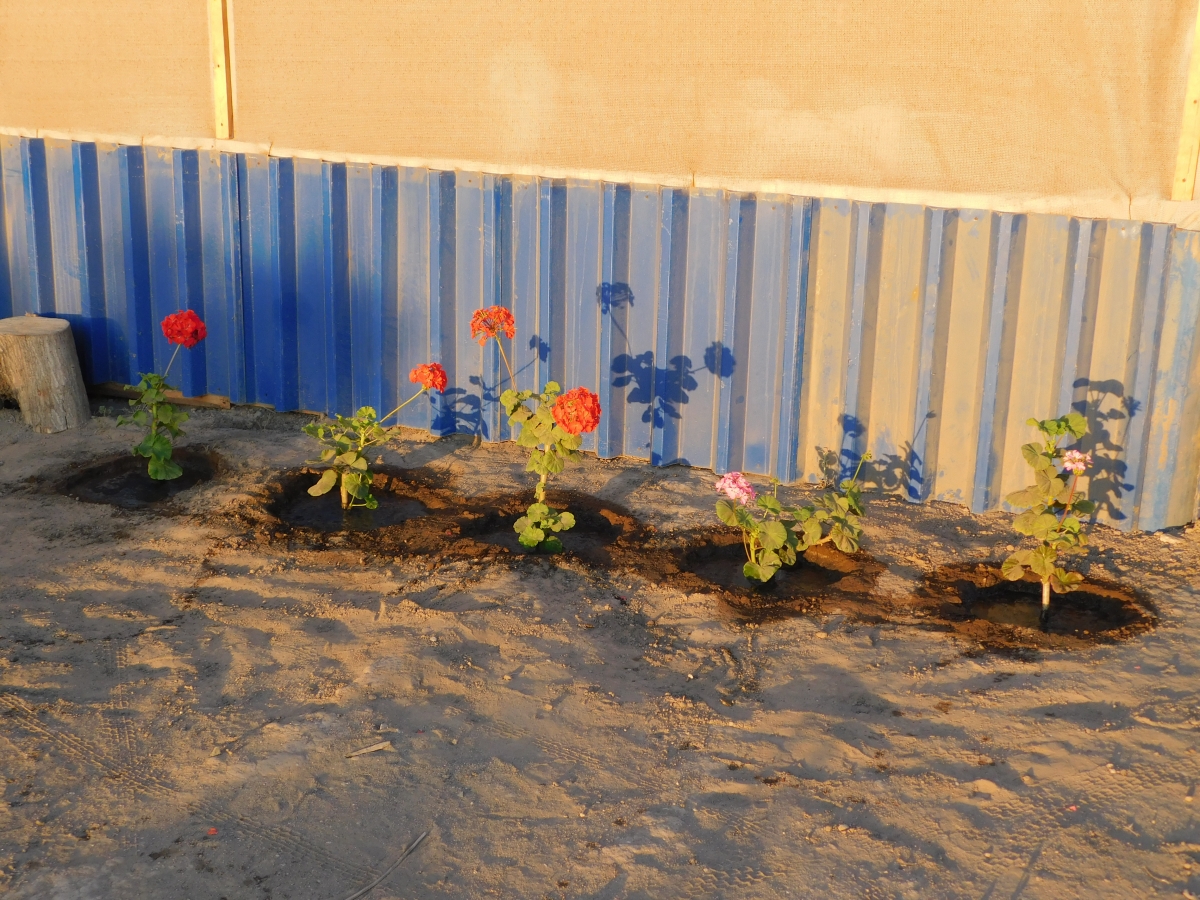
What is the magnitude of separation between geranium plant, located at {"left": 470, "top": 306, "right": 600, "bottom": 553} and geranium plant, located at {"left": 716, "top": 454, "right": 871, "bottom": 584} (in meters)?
0.70

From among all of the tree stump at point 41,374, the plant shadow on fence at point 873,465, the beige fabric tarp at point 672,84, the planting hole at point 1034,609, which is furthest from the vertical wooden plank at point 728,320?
the tree stump at point 41,374

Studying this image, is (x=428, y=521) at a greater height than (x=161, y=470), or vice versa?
(x=161, y=470)

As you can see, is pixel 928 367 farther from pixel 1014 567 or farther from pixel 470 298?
pixel 470 298

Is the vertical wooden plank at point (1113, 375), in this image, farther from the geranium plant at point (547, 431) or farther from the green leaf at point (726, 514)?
the geranium plant at point (547, 431)

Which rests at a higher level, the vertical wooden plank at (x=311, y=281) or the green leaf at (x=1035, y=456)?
the vertical wooden plank at (x=311, y=281)

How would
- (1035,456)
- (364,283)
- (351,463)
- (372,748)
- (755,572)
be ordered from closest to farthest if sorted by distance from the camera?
(372,748) → (1035,456) → (755,572) → (351,463) → (364,283)

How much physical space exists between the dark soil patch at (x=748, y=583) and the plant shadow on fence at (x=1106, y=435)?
1154 mm

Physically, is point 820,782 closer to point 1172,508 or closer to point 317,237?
point 1172,508

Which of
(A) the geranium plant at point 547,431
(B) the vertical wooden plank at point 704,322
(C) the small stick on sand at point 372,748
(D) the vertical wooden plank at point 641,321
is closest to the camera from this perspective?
(C) the small stick on sand at point 372,748

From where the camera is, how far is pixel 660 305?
21.6 feet

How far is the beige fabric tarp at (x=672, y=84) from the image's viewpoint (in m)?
5.68

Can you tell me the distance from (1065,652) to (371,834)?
274cm

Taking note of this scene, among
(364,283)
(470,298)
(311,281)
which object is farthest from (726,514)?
(311,281)

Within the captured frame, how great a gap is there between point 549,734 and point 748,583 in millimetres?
1515
